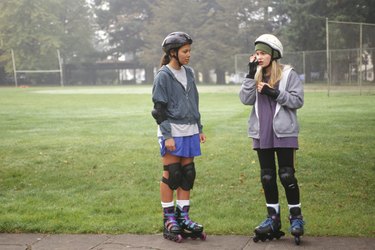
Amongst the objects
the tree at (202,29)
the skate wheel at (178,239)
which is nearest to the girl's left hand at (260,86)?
the skate wheel at (178,239)

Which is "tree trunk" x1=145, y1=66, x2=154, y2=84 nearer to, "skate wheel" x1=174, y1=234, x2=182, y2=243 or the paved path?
the paved path

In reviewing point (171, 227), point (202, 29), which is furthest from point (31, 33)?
point (171, 227)

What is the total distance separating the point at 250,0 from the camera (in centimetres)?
5516

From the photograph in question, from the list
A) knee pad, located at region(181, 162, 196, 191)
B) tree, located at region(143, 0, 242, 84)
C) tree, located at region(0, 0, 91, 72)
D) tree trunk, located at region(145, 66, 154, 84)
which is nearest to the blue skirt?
knee pad, located at region(181, 162, 196, 191)

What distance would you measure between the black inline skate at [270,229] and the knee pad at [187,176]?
2.33 ft

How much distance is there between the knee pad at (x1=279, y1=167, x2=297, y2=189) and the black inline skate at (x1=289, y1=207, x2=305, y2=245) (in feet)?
0.69

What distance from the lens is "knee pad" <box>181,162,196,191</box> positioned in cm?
464

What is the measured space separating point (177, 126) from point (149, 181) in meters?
2.63

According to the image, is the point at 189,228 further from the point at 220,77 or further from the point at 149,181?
the point at 220,77

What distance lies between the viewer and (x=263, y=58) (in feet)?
14.4

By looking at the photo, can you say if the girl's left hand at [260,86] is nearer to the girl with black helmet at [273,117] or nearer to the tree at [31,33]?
the girl with black helmet at [273,117]

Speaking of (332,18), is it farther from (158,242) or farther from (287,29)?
(158,242)

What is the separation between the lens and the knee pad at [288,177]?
4367 mm

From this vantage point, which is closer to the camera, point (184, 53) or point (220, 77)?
point (184, 53)
